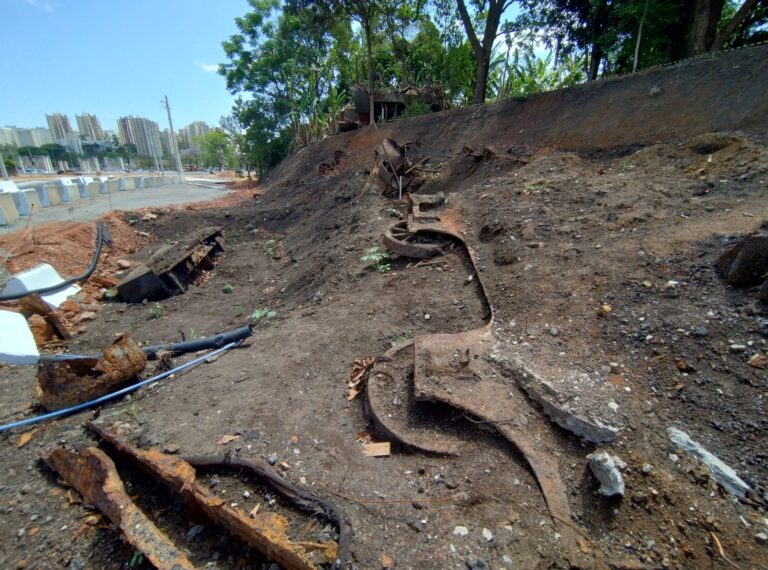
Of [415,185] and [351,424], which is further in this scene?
[415,185]

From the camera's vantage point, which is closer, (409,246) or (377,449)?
(377,449)

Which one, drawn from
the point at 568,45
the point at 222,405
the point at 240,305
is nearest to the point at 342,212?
the point at 240,305

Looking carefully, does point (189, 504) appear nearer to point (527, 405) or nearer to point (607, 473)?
point (527, 405)

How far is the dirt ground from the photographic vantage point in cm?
195

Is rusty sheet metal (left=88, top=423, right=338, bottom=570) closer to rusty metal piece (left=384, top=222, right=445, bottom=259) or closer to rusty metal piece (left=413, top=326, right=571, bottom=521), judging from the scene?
rusty metal piece (left=413, top=326, right=571, bottom=521)

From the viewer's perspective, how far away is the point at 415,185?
9516mm

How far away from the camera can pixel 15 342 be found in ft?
14.3

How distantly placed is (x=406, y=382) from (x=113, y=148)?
9102 cm

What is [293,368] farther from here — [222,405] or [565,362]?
[565,362]

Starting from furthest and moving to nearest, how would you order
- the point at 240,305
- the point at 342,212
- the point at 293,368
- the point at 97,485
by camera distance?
1. the point at 342,212
2. the point at 240,305
3. the point at 293,368
4. the point at 97,485

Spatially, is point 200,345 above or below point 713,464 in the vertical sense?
below

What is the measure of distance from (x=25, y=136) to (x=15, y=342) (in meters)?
101

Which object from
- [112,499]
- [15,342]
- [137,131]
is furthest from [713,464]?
[137,131]

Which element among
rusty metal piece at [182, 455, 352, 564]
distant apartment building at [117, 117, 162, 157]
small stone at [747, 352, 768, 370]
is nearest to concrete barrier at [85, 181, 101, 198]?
rusty metal piece at [182, 455, 352, 564]
